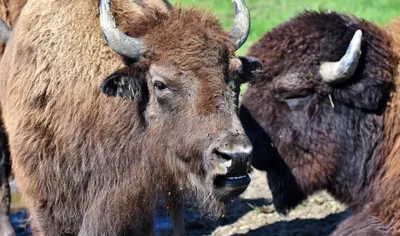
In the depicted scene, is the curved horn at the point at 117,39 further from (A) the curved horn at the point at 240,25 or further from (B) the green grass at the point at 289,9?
(B) the green grass at the point at 289,9

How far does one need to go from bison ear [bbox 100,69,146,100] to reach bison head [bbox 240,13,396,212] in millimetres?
1762

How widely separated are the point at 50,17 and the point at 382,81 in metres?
2.50

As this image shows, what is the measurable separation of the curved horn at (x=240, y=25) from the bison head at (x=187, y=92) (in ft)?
0.16

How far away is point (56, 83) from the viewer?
5.43 meters

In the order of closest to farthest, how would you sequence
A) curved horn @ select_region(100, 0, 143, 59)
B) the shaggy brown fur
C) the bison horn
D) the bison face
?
1. the bison face
2. curved horn @ select_region(100, 0, 143, 59)
3. the bison horn
4. the shaggy brown fur

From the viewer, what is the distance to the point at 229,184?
16.0ft

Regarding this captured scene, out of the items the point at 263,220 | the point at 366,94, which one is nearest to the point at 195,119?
the point at 366,94

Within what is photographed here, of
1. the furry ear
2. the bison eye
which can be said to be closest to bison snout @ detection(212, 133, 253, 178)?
the bison eye

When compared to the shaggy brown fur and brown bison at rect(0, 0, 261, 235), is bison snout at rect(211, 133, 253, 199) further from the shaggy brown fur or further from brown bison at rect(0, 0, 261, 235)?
the shaggy brown fur

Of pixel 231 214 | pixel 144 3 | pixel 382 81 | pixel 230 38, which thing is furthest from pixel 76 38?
pixel 231 214

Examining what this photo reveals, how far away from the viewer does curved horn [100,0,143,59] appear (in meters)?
5.07

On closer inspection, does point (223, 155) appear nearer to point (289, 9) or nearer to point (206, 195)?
point (206, 195)

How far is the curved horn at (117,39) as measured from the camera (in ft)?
16.6

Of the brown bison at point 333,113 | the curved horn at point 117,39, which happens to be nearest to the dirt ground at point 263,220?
the brown bison at point 333,113
